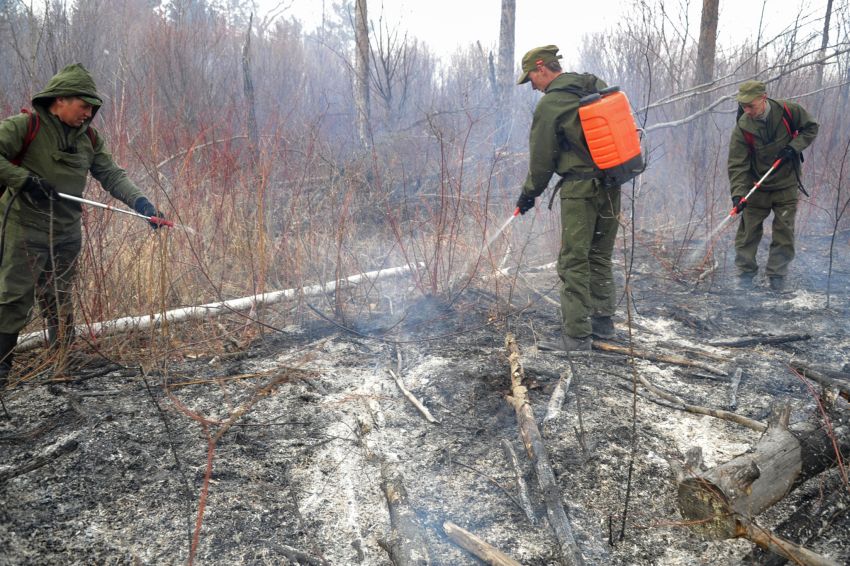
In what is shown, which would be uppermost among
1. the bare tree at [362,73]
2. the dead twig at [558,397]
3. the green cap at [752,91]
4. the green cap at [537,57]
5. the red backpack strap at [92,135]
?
the bare tree at [362,73]

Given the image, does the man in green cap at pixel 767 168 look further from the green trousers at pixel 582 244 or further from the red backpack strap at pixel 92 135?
the red backpack strap at pixel 92 135

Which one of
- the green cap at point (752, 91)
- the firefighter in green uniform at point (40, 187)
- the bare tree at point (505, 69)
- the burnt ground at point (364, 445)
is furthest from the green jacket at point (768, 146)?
the firefighter in green uniform at point (40, 187)

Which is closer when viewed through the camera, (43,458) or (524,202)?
(43,458)

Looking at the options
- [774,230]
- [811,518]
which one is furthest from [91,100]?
[774,230]

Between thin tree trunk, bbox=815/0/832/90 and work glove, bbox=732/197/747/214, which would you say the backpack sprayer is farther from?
thin tree trunk, bbox=815/0/832/90

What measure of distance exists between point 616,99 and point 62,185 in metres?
3.56

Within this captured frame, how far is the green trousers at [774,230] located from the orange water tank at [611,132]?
8.90 feet

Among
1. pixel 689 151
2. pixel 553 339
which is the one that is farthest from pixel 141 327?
pixel 689 151

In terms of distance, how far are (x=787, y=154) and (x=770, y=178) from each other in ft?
0.86

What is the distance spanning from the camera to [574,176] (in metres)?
4.09

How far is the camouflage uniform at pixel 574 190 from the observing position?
393 cm

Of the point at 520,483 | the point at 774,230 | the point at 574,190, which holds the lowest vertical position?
the point at 520,483

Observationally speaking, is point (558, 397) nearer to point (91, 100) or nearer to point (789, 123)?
point (91, 100)

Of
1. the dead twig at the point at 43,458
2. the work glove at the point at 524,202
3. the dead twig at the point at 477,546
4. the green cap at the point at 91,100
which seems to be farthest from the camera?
the work glove at the point at 524,202
